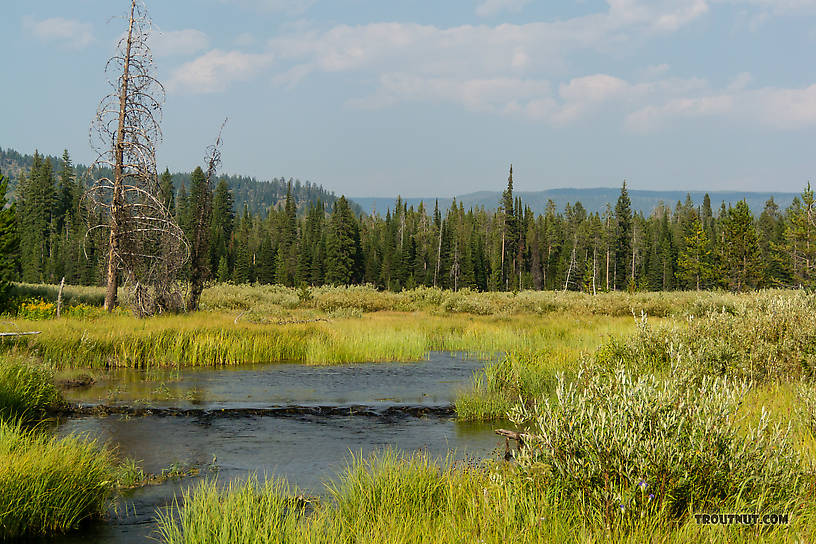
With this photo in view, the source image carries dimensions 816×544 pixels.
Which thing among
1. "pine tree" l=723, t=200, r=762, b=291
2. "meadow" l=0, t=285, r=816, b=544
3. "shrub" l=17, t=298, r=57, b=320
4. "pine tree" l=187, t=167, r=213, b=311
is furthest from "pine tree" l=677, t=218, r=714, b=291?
"meadow" l=0, t=285, r=816, b=544

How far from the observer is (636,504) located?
5430 mm

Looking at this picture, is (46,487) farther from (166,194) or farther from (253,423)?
(166,194)

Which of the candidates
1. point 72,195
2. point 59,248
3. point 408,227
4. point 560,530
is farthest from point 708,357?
point 408,227

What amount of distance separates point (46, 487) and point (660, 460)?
21.0ft

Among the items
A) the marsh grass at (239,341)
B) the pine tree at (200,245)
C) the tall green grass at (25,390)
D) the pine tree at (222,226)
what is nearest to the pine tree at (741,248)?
the marsh grass at (239,341)

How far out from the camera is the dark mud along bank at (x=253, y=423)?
29.9 ft

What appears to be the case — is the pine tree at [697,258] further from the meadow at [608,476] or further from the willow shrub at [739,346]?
the meadow at [608,476]

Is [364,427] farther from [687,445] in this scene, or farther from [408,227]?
[408,227]

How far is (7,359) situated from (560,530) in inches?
470

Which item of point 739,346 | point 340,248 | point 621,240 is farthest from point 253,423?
point 621,240

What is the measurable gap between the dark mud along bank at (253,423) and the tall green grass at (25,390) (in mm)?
456

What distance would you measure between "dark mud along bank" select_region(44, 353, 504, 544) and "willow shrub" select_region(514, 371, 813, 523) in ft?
10.8

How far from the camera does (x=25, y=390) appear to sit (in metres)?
11.8

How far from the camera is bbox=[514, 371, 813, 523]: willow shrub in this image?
532 cm
